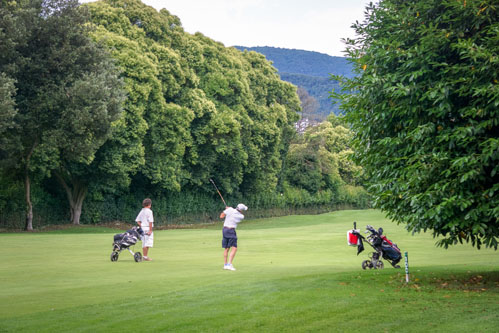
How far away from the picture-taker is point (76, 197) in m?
46.8

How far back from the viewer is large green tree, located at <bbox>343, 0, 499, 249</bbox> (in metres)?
11.1

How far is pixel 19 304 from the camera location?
11.2 m

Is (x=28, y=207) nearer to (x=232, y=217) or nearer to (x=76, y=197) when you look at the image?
(x=76, y=197)

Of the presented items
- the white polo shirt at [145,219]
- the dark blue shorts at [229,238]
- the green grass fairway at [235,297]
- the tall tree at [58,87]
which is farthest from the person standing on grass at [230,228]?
the tall tree at [58,87]

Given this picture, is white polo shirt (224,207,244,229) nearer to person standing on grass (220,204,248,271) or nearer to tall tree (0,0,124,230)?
person standing on grass (220,204,248,271)

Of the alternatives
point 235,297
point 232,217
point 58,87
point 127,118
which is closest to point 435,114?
point 235,297

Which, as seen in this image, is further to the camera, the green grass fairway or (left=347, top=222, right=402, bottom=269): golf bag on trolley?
(left=347, top=222, right=402, bottom=269): golf bag on trolley

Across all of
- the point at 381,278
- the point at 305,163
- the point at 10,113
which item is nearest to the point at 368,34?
the point at 381,278

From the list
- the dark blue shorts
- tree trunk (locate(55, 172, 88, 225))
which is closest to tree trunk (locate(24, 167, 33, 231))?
tree trunk (locate(55, 172, 88, 225))

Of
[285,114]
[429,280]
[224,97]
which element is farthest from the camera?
[285,114]

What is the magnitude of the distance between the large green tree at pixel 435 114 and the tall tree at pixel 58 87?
26.2 meters

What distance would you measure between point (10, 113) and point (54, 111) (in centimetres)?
536

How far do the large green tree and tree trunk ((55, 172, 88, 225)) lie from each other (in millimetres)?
36648

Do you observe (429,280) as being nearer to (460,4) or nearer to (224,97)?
(460,4)
